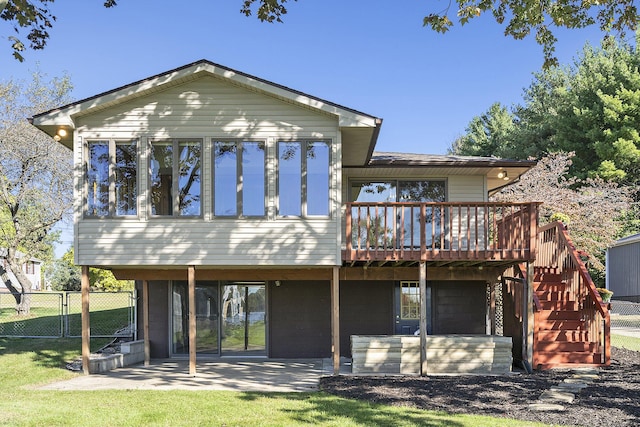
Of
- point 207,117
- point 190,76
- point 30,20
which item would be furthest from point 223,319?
point 30,20

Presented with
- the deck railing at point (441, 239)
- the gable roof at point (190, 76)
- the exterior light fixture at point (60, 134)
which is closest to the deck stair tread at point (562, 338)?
the deck railing at point (441, 239)

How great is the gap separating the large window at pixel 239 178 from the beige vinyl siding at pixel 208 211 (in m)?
0.14

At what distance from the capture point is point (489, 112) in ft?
151

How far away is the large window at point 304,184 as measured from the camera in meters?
11.4

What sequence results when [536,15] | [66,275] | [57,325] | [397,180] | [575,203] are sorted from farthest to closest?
[66,275]
[575,203]
[57,325]
[397,180]
[536,15]

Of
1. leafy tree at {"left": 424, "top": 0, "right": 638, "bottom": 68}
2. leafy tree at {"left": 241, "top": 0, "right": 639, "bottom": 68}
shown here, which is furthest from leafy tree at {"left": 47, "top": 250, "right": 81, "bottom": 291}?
leafy tree at {"left": 424, "top": 0, "right": 638, "bottom": 68}

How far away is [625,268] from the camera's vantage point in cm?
2842

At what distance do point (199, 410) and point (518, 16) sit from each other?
728 cm

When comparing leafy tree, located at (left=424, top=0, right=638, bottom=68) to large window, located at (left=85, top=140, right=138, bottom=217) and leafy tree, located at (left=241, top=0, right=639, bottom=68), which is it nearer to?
leafy tree, located at (left=241, top=0, right=639, bottom=68)

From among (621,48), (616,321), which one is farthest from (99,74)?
(621,48)

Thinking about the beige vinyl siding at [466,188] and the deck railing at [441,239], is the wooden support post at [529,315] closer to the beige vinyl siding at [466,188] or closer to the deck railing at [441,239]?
the deck railing at [441,239]

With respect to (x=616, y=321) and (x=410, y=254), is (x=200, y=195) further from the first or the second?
(x=616, y=321)

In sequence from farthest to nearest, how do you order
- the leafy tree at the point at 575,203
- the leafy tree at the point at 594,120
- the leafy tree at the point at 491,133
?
the leafy tree at the point at 491,133, the leafy tree at the point at 594,120, the leafy tree at the point at 575,203

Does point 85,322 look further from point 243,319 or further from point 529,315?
point 529,315
